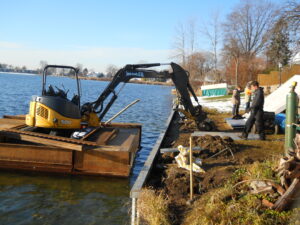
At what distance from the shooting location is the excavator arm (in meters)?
12.3

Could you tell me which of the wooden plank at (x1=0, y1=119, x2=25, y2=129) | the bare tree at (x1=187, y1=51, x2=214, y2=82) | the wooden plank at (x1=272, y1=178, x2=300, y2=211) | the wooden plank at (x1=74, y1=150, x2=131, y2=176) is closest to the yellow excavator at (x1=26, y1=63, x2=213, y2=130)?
the wooden plank at (x1=0, y1=119, x2=25, y2=129)

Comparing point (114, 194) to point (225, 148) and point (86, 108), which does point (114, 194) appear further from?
point (86, 108)

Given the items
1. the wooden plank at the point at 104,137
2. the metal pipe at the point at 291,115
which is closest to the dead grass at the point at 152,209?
the metal pipe at the point at 291,115

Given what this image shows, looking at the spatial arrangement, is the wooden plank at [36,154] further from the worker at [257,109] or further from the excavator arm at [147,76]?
the worker at [257,109]

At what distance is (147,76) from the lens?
42.6 feet

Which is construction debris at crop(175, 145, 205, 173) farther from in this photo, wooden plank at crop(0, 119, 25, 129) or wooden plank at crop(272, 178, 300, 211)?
wooden plank at crop(0, 119, 25, 129)

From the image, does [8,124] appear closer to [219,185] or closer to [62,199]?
[62,199]

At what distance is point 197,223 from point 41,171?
5.74 meters

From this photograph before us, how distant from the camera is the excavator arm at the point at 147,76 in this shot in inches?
486

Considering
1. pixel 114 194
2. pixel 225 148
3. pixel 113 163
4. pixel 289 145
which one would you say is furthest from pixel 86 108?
pixel 289 145

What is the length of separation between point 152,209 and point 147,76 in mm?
7927

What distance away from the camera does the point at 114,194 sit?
8.24 metres

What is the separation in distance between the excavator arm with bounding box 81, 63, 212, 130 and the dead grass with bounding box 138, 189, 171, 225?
642cm

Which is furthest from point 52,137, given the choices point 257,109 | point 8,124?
point 257,109
